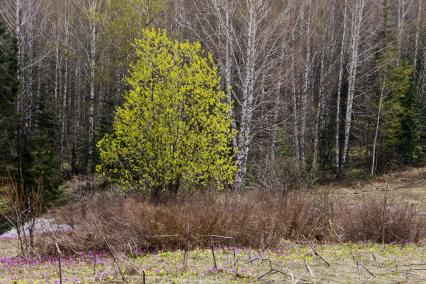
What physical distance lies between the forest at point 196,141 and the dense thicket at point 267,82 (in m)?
0.15

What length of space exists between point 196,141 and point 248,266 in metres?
6.99

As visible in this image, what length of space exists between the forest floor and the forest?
41 cm

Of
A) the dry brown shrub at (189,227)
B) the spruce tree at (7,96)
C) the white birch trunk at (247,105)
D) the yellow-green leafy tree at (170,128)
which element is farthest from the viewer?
the spruce tree at (7,96)

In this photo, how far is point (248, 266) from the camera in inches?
213

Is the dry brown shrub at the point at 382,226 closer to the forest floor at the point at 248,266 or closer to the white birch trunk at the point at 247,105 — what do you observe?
the forest floor at the point at 248,266

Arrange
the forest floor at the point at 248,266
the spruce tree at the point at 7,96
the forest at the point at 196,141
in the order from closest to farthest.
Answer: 1. the forest floor at the point at 248,266
2. the forest at the point at 196,141
3. the spruce tree at the point at 7,96

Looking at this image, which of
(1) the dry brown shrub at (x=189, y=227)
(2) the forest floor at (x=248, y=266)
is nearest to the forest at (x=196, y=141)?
(1) the dry brown shrub at (x=189, y=227)

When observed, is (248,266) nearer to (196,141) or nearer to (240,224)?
(240,224)

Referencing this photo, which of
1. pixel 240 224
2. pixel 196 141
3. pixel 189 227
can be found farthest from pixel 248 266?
pixel 196 141

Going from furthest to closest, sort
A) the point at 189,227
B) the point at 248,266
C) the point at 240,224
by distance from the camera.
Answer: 1. the point at 240,224
2. the point at 189,227
3. the point at 248,266

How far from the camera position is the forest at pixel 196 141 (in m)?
8.16

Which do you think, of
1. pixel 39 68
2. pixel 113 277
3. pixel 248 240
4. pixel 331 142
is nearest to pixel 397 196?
pixel 331 142

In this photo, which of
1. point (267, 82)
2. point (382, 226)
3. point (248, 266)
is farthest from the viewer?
point (267, 82)

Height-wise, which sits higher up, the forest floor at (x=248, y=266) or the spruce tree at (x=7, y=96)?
the spruce tree at (x=7, y=96)
